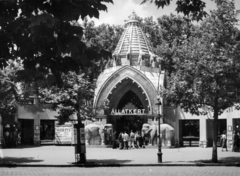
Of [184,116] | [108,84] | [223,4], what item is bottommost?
[184,116]

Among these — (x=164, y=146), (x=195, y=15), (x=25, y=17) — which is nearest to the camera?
(x=25, y=17)

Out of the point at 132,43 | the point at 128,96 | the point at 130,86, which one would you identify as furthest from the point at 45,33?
the point at 132,43

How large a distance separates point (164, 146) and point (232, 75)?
49.4 ft

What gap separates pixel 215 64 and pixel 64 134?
2092 cm

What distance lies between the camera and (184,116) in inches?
1508

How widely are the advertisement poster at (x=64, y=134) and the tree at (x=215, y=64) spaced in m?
18.1

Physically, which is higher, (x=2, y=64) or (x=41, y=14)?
(x=41, y=14)

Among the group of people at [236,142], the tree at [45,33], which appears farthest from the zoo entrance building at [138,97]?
the tree at [45,33]

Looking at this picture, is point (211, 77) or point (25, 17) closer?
point (25, 17)

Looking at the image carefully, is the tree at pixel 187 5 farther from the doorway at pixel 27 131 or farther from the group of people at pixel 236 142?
the doorway at pixel 27 131

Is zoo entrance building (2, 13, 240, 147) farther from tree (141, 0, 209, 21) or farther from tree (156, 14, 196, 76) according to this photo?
tree (141, 0, 209, 21)

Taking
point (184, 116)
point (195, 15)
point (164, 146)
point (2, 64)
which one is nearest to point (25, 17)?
point (2, 64)

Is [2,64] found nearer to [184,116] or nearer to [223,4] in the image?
[223,4]

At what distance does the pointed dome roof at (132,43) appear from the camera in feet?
142
